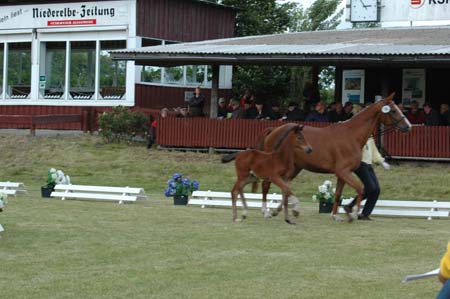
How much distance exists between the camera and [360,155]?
53.9ft

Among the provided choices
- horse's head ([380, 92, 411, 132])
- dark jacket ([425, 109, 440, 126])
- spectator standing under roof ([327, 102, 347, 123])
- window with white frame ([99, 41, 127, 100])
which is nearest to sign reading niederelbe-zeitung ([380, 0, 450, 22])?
spectator standing under roof ([327, 102, 347, 123])

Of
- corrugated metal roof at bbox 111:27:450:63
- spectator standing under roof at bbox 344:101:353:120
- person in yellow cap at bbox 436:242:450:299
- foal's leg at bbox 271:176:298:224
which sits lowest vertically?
foal's leg at bbox 271:176:298:224

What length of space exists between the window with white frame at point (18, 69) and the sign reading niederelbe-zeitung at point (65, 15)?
1.19 meters

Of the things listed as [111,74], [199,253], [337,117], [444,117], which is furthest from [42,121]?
[199,253]

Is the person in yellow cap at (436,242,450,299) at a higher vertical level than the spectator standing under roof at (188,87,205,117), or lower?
lower

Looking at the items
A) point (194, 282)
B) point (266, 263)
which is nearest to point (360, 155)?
point (266, 263)

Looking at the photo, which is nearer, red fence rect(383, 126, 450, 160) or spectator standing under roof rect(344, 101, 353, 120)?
red fence rect(383, 126, 450, 160)

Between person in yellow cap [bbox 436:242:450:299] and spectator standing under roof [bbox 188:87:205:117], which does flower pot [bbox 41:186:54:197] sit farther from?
person in yellow cap [bbox 436:242:450:299]

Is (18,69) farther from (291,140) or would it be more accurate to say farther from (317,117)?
(291,140)

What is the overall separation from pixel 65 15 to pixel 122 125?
26.1 ft

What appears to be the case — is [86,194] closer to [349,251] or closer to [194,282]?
[349,251]

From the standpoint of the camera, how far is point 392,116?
54.7 ft

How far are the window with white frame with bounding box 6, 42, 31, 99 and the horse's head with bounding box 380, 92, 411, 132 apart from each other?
78.7 ft

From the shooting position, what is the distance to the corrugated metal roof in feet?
83.8
